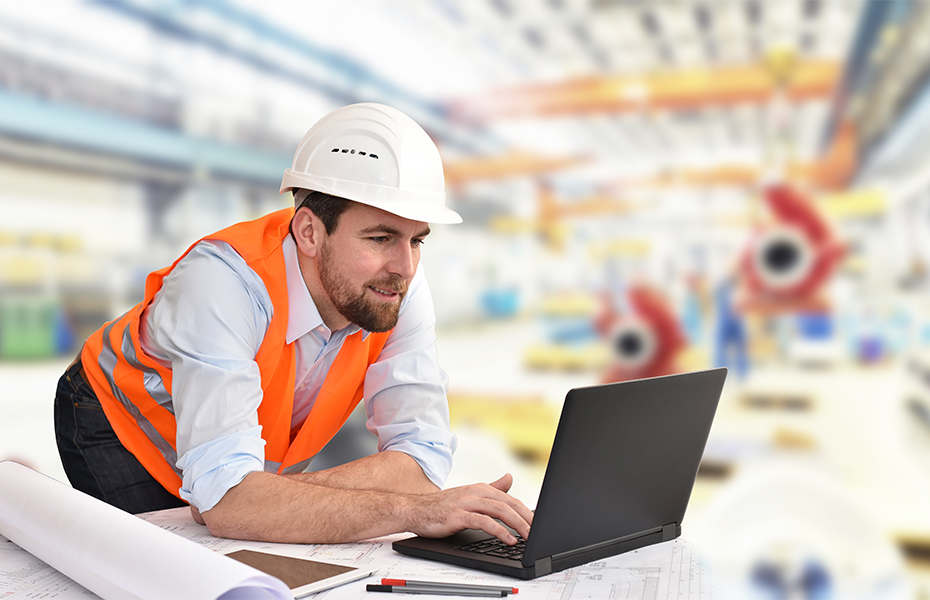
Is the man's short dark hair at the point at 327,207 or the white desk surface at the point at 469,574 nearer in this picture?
the white desk surface at the point at 469,574

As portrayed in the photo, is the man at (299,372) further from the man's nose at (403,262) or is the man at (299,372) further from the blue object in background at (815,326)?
the blue object in background at (815,326)

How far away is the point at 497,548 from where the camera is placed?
1.02 metres

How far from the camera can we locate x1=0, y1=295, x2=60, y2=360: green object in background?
3365 mm

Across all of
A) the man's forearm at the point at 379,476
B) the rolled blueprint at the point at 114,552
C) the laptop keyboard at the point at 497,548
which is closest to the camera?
the rolled blueprint at the point at 114,552

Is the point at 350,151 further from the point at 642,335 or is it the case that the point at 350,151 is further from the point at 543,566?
the point at 642,335

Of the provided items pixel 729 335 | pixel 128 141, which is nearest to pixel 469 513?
pixel 729 335

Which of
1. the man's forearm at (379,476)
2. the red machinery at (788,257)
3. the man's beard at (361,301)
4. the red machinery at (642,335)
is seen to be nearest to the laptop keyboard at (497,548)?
the man's forearm at (379,476)

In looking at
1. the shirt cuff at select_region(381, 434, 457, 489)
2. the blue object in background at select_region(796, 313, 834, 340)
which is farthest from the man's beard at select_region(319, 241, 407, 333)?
the blue object in background at select_region(796, 313, 834, 340)

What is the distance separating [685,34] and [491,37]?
918 millimetres

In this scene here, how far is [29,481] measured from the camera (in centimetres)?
114

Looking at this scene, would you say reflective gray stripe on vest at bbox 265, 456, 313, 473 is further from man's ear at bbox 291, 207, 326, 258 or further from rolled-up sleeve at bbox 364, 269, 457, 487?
man's ear at bbox 291, 207, 326, 258

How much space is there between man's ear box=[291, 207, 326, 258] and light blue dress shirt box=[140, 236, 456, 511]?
0.02 metres

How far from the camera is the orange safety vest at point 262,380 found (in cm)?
133

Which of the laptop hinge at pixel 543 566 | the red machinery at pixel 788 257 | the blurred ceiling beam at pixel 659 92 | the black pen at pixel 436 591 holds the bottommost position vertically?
the black pen at pixel 436 591
